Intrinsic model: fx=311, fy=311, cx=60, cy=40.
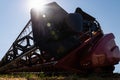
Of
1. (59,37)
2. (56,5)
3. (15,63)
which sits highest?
(56,5)

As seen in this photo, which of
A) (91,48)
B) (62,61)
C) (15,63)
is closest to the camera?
(62,61)

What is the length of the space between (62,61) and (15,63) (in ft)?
9.10

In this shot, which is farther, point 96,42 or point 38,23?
point 96,42

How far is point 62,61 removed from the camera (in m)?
10.9

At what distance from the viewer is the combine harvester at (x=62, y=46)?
11.2m

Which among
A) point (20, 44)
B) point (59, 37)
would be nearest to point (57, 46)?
point (59, 37)

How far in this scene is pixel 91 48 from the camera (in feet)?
38.3

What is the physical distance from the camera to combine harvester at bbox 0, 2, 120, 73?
441 inches

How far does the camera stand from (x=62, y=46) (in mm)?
11289

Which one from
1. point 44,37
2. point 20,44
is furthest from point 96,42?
point 20,44

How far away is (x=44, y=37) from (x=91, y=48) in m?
1.84

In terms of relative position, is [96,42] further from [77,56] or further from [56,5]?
[56,5]

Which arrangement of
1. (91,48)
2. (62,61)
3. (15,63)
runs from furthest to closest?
1. (15,63)
2. (91,48)
3. (62,61)

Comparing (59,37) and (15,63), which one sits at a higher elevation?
(59,37)
